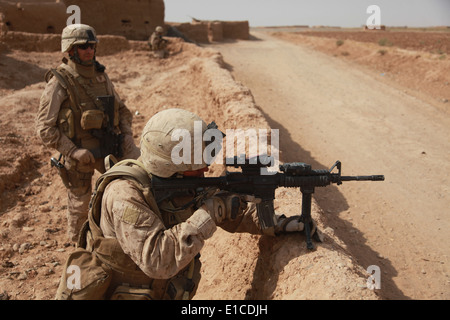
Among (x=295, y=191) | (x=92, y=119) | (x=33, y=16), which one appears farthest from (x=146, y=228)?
(x=33, y=16)

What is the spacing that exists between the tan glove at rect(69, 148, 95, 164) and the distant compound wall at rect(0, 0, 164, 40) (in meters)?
10.2

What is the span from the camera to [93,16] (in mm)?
15727

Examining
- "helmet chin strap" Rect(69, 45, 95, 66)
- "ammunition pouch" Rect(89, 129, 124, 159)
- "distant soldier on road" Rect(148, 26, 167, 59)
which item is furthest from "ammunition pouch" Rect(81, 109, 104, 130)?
"distant soldier on road" Rect(148, 26, 167, 59)

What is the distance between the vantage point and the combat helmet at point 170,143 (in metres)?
2.39

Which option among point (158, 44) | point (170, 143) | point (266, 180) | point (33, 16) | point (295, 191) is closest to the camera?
point (170, 143)

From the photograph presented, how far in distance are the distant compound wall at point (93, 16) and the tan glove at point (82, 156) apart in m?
10.2

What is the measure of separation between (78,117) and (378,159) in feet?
16.9

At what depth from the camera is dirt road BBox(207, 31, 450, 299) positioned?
4430 mm

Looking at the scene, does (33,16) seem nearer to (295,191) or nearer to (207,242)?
(207,242)

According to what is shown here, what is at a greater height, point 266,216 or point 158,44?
point 158,44

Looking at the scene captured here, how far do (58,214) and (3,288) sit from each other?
159cm

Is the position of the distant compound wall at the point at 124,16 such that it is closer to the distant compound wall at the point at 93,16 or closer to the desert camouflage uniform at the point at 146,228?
the distant compound wall at the point at 93,16

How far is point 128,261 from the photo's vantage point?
2439mm

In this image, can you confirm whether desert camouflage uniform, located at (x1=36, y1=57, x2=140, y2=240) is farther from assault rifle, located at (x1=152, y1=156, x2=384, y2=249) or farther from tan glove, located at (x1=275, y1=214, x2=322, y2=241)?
tan glove, located at (x1=275, y1=214, x2=322, y2=241)
